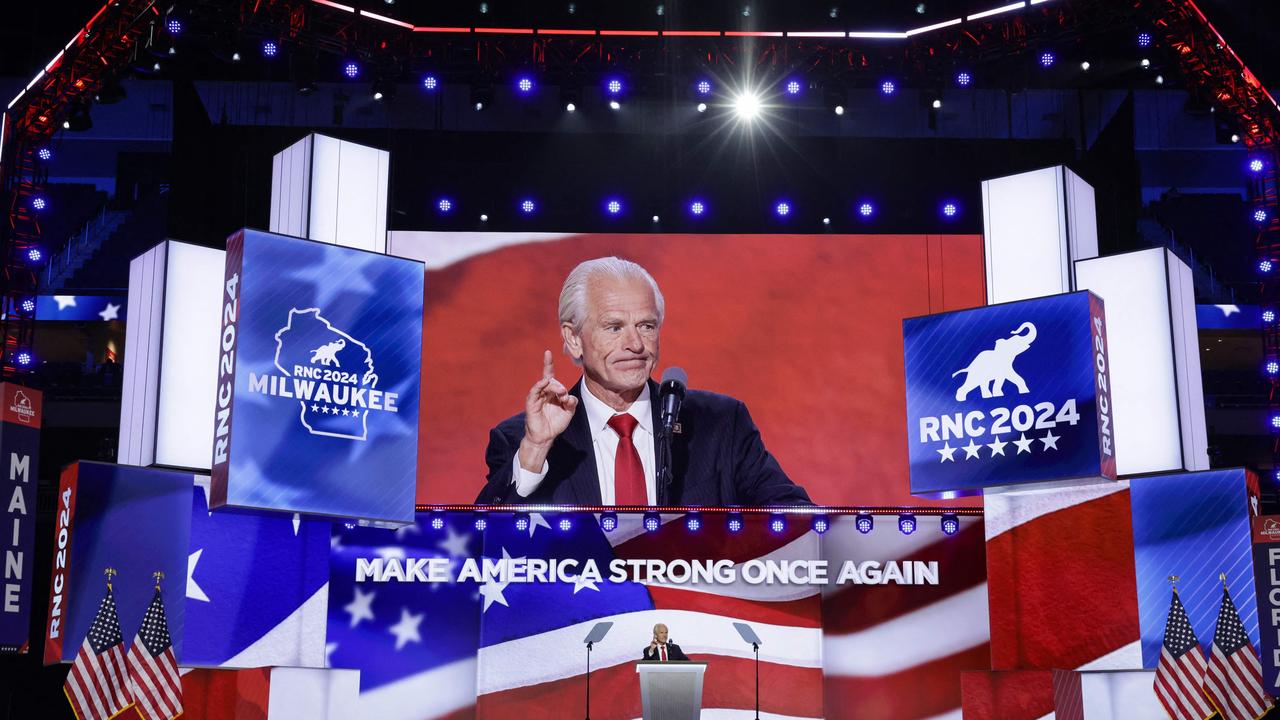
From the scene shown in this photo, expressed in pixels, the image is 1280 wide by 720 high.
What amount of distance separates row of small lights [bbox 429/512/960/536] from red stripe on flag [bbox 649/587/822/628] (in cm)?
73

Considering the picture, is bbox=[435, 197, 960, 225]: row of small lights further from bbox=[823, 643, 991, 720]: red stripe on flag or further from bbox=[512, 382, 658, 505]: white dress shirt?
bbox=[823, 643, 991, 720]: red stripe on flag

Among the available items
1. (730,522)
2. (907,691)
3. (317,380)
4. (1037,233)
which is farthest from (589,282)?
Answer: (907,691)

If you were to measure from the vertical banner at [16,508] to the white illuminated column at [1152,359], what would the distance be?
9.28 m

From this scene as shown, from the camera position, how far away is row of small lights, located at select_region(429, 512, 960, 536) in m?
14.4

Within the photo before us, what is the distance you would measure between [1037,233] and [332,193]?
6466 mm

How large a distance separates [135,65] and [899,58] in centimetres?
764

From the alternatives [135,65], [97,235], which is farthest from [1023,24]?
[97,235]

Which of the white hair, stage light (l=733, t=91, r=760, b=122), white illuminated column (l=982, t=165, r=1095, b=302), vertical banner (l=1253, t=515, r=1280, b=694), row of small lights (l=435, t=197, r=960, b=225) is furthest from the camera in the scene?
row of small lights (l=435, t=197, r=960, b=225)

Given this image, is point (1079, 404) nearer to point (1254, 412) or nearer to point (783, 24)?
point (783, 24)

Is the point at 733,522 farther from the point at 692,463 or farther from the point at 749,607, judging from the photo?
the point at 749,607

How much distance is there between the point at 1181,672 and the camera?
1167 cm

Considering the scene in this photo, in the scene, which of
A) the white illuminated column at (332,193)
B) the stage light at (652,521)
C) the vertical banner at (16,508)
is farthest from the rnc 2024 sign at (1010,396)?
the vertical banner at (16,508)

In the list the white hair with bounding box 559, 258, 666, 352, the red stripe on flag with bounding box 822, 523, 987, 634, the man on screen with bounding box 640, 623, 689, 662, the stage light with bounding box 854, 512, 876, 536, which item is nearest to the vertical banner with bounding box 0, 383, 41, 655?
the man on screen with bounding box 640, 623, 689, 662

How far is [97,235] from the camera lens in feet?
72.5
